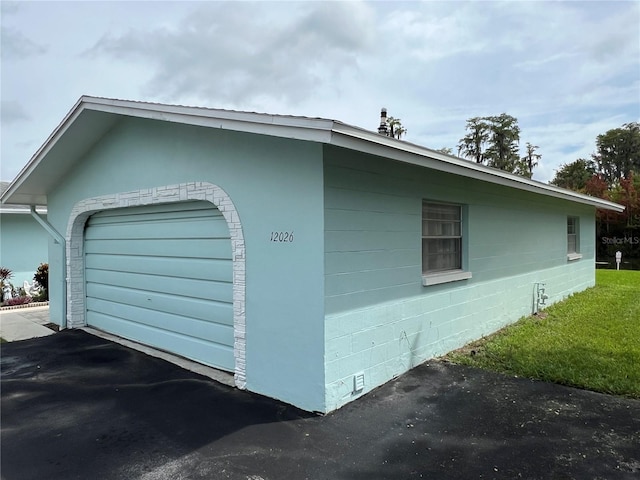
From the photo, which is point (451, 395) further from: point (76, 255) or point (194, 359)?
point (76, 255)

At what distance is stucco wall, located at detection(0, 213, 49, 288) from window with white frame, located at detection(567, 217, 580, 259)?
15.4 metres

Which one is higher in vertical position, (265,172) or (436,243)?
(265,172)

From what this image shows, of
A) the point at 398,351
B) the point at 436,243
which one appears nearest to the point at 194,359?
the point at 398,351

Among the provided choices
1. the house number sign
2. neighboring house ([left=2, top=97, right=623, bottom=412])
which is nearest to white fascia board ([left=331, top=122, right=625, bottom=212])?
neighboring house ([left=2, top=97, right=623, bottom=412])

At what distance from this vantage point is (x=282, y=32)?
6.63m

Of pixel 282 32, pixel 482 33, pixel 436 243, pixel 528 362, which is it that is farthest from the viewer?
pixel 482 33

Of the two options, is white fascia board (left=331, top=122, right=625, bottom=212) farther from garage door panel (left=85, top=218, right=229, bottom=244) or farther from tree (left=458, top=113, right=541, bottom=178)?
tree (left=458, top=113, right=541, bottom=178)

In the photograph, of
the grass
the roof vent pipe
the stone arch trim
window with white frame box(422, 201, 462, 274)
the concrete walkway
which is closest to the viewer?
the stone arch trim

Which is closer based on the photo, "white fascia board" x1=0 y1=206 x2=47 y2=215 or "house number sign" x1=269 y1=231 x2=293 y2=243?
"house number sign" x1=269 y1=231 x2=293 y2=243

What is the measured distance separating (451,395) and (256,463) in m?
2.31

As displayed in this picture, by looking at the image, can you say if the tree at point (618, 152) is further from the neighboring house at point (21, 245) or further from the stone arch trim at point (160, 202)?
the neighboring house at point (21, 245)

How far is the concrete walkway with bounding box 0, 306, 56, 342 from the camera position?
25.5 feet

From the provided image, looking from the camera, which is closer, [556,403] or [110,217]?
[556,403]

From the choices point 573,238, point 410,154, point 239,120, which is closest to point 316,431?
point 410,154
